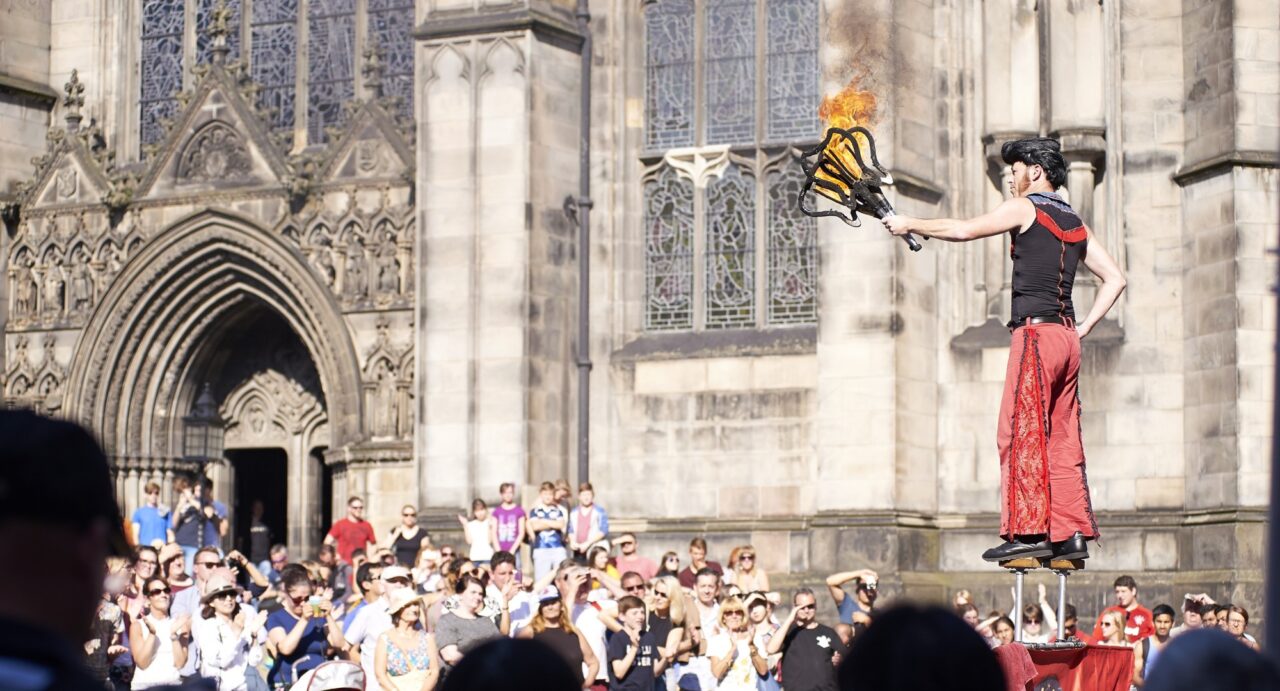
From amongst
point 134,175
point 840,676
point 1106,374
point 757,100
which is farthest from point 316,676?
point 134,175

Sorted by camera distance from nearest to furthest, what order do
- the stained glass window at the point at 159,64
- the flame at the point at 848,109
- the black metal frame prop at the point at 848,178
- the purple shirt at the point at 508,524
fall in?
1. the black metal frame prop at the point at 848,178
2. the flame at the point at 848,109
3. the purple shirt at the point at 508,524
4. the stained glass window at the point at 159,64

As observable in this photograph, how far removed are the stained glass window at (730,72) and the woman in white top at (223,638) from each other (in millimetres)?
8696

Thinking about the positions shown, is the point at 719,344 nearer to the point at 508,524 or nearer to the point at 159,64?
the point at 508,524

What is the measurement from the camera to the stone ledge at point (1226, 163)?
1700 centimetres

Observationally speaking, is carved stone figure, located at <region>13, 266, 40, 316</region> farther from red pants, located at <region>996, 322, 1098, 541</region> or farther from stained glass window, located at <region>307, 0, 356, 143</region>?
red pants, located at <region>996, 322, 1098, 541</region>

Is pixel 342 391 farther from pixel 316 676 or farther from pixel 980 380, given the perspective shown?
pixel 316 676

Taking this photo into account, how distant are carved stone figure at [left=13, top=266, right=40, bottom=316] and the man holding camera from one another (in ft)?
36.6

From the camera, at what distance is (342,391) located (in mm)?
21578

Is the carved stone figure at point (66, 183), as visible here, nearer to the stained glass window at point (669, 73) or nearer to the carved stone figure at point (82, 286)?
the carved stone figure at point (82, 286)

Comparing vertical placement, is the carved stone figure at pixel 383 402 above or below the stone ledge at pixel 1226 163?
below

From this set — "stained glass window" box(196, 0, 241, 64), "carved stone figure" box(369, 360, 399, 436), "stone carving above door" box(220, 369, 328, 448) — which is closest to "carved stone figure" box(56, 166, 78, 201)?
"stained glass window" box(196, 0, 241, 64)

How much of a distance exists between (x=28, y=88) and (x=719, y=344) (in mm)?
8758

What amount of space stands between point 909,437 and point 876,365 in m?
0.69

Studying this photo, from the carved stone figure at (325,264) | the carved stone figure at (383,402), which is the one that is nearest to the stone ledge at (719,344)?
the carved stone figure at (383,402)
